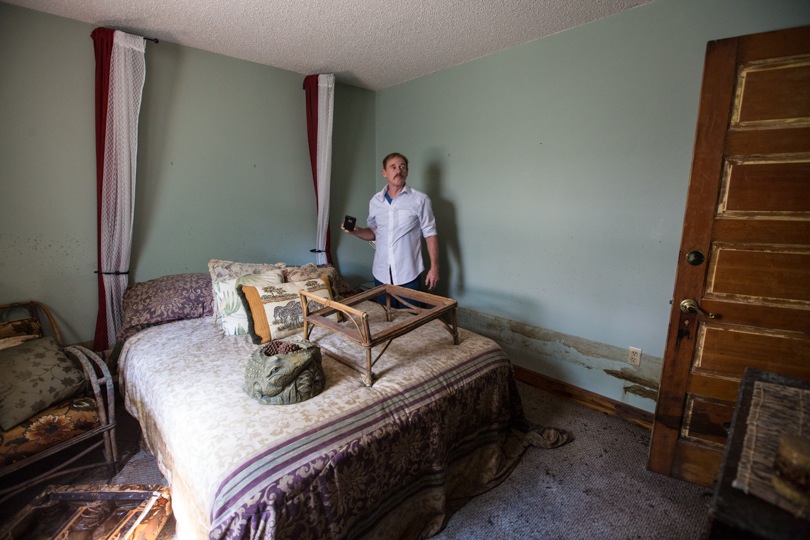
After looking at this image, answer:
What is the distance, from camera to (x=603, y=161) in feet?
7.54

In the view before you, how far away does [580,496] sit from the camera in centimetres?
177

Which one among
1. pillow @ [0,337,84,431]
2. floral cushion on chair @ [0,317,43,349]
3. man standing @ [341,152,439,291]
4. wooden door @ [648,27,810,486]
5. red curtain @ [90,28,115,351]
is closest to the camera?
wooden door @ [648,27,810,486]

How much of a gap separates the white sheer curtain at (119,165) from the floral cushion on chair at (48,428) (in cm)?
83

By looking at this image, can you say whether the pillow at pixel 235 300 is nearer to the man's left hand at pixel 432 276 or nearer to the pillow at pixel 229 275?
the pillow at pixel 229 275

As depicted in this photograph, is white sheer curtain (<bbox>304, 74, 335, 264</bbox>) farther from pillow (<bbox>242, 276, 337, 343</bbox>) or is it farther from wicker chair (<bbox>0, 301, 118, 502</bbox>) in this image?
wicker chair (<bbox>0, 301, 118, 502</bbox>)

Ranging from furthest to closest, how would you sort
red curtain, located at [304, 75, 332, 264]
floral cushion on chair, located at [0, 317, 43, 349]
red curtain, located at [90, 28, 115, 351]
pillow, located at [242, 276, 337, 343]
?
red curtain, located at [304, 75, 332, 264] < red curtain, located at [90, 28, 115, 351] < pillow, located at [242, 276, 337, 343] < floral cushion on chair, located at [0, 317, 43, 349]

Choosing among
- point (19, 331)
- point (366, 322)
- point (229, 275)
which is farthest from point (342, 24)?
point (19, 331)

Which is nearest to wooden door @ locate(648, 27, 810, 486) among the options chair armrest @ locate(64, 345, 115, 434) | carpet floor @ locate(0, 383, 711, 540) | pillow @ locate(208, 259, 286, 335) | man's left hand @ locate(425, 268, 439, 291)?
carpet floor @ locate(0, 383, 711, 540)

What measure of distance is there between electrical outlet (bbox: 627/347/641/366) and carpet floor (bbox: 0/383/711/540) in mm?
413

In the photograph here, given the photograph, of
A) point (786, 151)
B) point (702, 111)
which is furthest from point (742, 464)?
point (702, 111)

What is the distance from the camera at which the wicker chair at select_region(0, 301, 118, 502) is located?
1.51 meters

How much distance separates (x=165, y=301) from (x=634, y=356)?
2993 mm

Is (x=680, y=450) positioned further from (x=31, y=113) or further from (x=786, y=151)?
(x=31, y=113)

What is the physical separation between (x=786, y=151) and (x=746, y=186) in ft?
0.54
